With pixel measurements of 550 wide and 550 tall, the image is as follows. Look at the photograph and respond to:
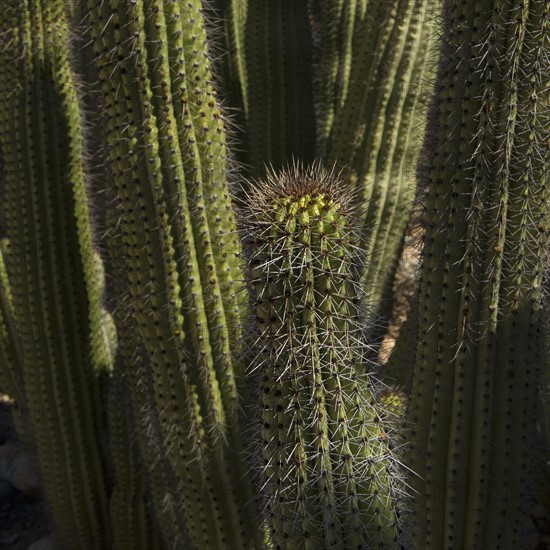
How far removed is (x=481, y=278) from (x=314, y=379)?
2.51 ft

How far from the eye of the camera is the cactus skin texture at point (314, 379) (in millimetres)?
2014

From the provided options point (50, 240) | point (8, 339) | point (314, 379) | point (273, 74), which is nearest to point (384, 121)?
point (273, 74)

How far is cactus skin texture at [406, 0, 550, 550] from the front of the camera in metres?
2.36

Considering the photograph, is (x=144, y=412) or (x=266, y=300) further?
(x=144, y=412)

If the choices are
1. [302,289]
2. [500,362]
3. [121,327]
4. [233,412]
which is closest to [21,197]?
[121,327]

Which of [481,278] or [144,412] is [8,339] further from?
[481,278]

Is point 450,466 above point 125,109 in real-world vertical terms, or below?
below

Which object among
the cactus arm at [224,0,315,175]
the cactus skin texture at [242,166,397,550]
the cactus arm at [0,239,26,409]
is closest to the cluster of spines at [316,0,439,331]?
the cactus arm at [224,0,315,175]

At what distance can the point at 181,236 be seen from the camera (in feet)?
8.64

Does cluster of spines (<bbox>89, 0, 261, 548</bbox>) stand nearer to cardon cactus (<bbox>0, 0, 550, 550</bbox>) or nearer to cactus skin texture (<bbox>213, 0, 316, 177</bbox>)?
cardon cactus (<bbox>0, 0, 550, 550</bbox>)

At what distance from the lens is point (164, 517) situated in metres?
3.40

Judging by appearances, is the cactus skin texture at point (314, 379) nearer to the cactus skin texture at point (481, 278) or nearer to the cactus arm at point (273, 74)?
the cactus skin texture at point (481, 278)

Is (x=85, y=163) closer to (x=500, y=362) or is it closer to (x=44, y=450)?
(x=44, y=450)

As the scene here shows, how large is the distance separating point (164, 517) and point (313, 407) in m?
1.65
